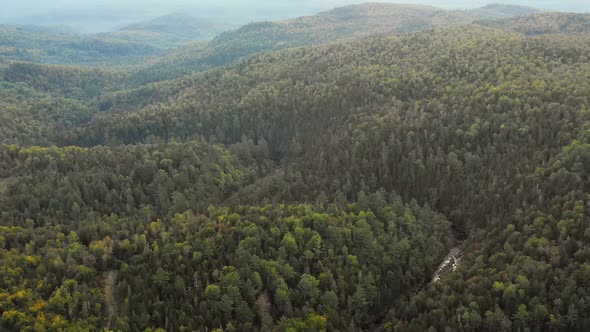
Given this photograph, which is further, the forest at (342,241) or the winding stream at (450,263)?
the winding stream at (450,263)

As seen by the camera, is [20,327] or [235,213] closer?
[20,327]

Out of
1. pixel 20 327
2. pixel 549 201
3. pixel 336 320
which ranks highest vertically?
pixel 549 201

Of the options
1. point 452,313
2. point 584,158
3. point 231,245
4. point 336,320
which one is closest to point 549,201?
point 584,158

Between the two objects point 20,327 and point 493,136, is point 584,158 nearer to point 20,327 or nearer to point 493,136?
point 493,136

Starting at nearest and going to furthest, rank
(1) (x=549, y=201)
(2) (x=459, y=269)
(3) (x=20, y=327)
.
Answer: (3) (x=20, y=327) → (2) (x=459, y=269) → (1) (x=549, y=201)

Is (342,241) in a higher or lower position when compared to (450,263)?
higher

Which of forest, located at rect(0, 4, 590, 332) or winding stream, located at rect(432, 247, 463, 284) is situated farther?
winding stream, located at rect(432, 247, 463, 284)

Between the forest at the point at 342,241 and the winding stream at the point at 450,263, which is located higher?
the forest at the point at 342,241

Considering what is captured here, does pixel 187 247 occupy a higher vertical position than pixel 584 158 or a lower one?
lower

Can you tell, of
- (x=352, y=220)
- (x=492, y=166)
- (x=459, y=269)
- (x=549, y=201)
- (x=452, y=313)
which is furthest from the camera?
(x=492, y=166)

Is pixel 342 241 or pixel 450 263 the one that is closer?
pixel 342 241

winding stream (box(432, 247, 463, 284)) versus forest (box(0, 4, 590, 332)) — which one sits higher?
forest (box(0, 4, 590, 332))
